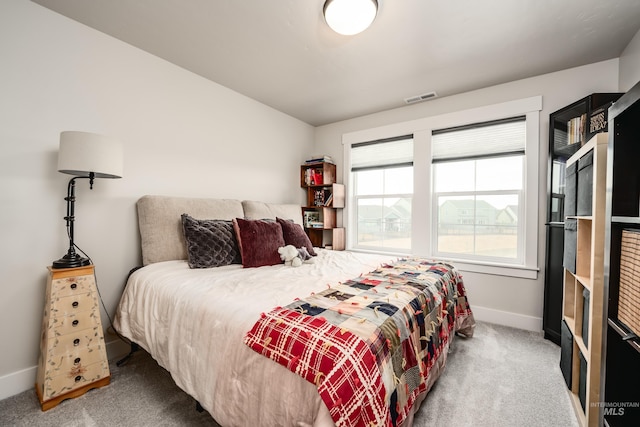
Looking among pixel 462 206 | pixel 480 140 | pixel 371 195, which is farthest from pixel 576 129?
pixel 371 195

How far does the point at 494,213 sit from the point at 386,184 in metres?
1.35

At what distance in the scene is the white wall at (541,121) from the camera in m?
2.38

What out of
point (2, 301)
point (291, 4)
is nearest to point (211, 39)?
point (291, 4)

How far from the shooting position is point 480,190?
299 cm

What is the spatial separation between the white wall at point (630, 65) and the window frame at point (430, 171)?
54 centimetres

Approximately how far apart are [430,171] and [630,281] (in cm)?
241

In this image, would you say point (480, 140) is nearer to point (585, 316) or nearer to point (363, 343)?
point (585, 316)

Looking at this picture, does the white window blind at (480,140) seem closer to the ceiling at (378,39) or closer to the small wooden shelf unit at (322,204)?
the ceiling at (378,39)

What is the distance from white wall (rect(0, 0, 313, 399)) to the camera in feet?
5.51

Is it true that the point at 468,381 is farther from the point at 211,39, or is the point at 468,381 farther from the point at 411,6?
the point at 211,39

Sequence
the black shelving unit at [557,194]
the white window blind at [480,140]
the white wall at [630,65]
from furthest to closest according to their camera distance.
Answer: the white window blind at [480,140] → the black shelving unit at [557,194] → the white wall at [630,65]

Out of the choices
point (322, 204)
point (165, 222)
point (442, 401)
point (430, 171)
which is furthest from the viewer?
point (322, 204)

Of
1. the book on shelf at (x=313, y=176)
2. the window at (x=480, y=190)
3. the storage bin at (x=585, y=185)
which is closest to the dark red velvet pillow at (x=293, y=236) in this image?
the book on shelf at (x=313, y=176)

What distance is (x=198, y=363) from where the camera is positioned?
129 centimetres
